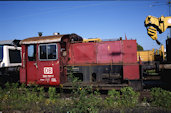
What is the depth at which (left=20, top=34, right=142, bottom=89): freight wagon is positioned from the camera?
6027 mm

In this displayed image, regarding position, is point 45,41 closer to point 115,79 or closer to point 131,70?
point 115,79

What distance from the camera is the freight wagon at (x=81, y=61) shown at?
6027mm

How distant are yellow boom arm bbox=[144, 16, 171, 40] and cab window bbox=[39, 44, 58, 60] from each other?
4330mm

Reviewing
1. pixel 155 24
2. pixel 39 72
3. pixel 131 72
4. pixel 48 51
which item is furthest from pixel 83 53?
pixel 155 24

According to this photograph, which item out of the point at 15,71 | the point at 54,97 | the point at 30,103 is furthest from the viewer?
the point at 15,71

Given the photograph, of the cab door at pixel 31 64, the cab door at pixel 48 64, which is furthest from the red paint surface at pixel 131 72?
the cab door at pixel 31 64

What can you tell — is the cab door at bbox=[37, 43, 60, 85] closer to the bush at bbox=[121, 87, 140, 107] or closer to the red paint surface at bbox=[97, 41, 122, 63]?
the red paint surface at bbox=[97, 41, 122, 63]

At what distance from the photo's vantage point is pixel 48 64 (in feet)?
20.5

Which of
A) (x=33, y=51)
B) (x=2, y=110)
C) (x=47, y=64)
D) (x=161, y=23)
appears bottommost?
(x=2, y=110)

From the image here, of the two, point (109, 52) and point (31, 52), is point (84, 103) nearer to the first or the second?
point (109, 52)

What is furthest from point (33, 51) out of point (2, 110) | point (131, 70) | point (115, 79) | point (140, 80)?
point (140, 80)

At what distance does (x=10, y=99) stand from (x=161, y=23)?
733 centimetres

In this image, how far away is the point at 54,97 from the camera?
215 inches

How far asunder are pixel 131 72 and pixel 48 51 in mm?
4125
